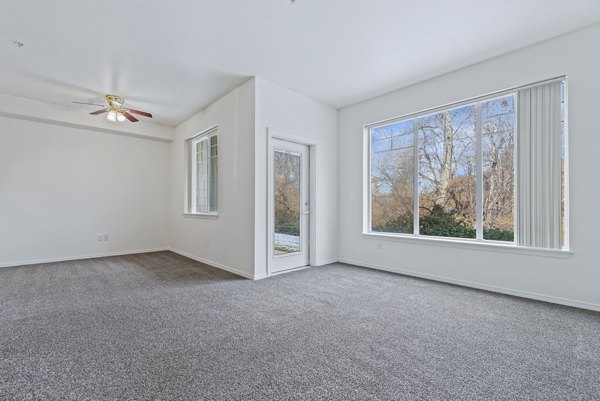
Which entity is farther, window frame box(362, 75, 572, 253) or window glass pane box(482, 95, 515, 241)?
window glass pane box(482, 95, 515, 241)

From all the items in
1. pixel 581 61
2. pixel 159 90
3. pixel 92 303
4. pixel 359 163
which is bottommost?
pixel 92 303

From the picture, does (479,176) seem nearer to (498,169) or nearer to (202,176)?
(498,169)

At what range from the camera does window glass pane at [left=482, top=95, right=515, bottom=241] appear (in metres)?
3.35

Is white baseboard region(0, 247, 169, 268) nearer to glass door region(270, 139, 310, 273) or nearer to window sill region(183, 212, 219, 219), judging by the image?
window sill region(183, 212, 219, 219)

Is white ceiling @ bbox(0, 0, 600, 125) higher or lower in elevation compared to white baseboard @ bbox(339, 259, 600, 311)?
higher

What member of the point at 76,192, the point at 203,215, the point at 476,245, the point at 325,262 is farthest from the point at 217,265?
the point at 476,245

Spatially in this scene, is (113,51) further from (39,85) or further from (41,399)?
(41,399)

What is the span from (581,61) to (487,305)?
2.72m

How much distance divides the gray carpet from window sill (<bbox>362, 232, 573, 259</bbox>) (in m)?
0.55

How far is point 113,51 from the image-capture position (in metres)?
3.17

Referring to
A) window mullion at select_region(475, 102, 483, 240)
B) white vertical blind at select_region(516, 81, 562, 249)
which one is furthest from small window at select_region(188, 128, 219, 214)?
white vertical blind at select_region(516, 81, 562, 249)

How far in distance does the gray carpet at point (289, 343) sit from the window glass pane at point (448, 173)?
0.92 meters

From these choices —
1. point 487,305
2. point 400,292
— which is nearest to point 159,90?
point 400,292

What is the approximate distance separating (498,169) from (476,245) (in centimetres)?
100
